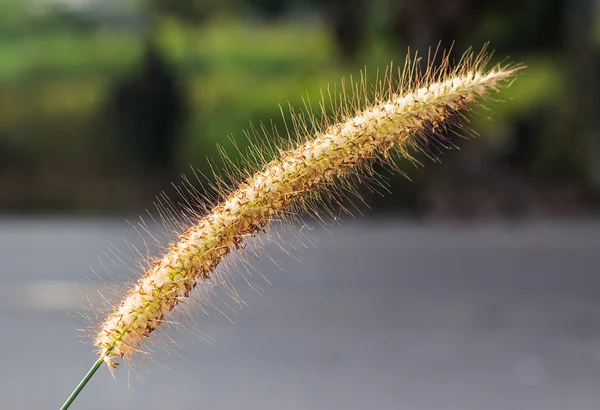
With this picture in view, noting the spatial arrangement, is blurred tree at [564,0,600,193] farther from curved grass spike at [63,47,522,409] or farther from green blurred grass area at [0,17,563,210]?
curved grass spike at [63,47,522,409]

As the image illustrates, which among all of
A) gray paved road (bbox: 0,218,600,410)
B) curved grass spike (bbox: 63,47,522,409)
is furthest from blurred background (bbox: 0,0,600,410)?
curved grass spike (bbox: 63,47,522,409)

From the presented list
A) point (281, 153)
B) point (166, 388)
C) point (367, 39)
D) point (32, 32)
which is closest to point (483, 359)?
point (166, 388)

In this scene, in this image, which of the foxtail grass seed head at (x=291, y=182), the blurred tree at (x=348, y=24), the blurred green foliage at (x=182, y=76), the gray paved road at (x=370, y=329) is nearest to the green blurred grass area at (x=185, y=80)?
the blurred green foliage at (x=182, y=76)

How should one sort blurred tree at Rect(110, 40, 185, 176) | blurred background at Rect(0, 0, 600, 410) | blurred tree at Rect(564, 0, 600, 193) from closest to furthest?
1. blurred background at Rect(0, 0, 600, 410)
2. blurred tree at Rect(564, 0, 600, 193)
3. blurred tree at Rect(110, 40, 185, 176)

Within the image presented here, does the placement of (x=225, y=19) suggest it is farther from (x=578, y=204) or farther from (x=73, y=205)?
(x=578, y=204)

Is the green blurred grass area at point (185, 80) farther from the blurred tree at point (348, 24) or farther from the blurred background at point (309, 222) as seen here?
the blurred tree at point (348, 24)
